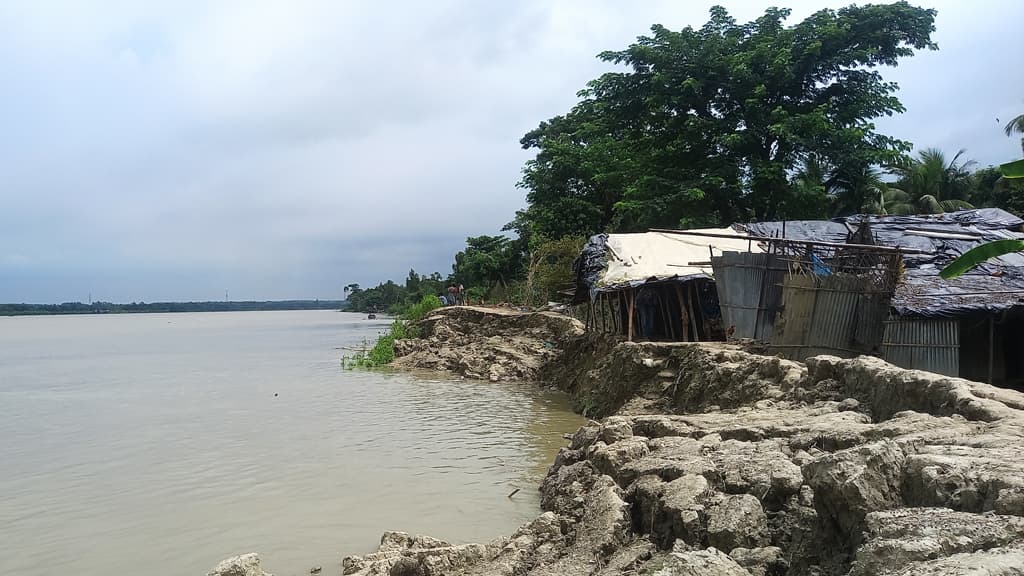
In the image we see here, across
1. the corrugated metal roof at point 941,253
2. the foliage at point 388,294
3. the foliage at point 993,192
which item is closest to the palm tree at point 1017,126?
the foliage at point 993,192

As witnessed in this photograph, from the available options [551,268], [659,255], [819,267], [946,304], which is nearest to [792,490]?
[946,304]

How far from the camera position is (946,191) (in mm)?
26078

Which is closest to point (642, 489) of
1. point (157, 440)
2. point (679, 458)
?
point (679, 458)

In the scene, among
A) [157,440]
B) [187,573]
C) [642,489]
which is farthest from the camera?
[157,440]

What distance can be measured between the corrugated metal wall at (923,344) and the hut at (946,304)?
0.4 inches

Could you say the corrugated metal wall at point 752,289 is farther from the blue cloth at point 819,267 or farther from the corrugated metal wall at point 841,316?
the corrugated metal wall at point 841,316

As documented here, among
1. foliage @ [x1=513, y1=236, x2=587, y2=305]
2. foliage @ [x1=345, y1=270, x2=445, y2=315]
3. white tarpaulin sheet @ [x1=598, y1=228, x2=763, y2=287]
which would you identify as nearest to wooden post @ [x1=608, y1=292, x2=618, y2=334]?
white tarpaulin sheet @ [x1=598, y1=228, x2=763, y2=287]

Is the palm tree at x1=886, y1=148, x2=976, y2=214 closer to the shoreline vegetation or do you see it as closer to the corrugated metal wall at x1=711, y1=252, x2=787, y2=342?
the shoreline vegetation

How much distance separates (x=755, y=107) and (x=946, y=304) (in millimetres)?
9719

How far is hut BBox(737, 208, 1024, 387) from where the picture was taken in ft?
27.8

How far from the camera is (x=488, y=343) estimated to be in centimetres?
2091

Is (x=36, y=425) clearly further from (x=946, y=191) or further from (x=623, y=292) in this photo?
(x=946, y=191)

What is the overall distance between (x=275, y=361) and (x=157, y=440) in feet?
51.6

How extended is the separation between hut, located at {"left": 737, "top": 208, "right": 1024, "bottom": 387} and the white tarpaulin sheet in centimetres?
141
